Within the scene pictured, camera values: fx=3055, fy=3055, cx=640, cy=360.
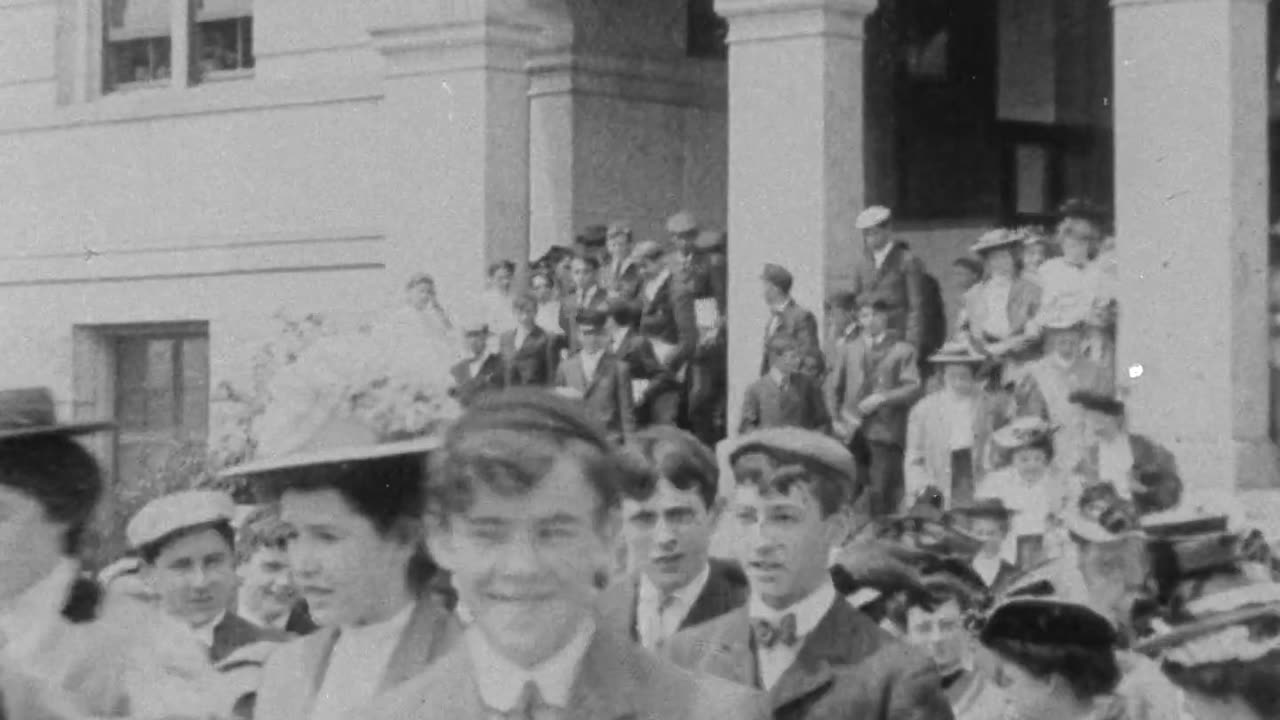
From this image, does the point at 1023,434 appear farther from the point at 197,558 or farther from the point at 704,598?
the point at 704,598

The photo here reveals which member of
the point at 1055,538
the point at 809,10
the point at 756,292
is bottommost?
the point at 1055,538

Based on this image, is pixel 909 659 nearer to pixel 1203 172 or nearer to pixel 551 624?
pixel 551 624

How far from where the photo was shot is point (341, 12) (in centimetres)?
2267

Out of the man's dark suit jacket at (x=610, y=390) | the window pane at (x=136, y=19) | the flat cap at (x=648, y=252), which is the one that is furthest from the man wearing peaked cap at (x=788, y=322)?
the window pane at (x=136, y=19)

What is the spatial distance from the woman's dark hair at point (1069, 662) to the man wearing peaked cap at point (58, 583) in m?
1.68

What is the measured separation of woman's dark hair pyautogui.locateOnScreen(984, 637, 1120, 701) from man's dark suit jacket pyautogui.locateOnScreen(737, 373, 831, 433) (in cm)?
1001

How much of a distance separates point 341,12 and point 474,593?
19.4m

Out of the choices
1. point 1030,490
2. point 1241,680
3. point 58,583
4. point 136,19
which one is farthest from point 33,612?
point 136,19

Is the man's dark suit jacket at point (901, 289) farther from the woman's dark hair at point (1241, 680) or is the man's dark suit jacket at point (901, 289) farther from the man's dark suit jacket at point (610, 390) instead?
the woman's dark hair at point (1241, 680)

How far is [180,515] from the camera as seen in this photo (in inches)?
310

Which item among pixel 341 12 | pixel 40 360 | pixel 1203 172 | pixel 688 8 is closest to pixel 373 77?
pixel 341 12

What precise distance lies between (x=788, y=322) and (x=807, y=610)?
11.1m

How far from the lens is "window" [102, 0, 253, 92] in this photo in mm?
A: 24281

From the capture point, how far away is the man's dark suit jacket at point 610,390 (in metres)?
17.2
